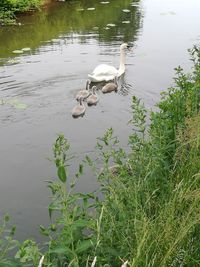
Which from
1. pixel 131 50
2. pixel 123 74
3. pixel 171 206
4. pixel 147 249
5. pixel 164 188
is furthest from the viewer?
pixel 131 50

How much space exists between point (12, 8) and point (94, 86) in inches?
345

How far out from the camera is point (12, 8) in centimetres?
1781

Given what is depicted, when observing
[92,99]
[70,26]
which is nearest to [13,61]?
[92,99]

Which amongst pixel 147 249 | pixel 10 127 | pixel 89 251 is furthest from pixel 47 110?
pixel 147 249

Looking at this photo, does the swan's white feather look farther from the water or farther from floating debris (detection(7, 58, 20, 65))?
floating debris (detection(7, 58, 20, 65))

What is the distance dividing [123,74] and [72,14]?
8.08 m

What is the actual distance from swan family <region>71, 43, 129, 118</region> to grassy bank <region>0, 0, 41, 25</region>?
685cm

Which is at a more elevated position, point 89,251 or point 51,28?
point 89,251

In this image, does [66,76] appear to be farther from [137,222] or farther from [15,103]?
[137,222]

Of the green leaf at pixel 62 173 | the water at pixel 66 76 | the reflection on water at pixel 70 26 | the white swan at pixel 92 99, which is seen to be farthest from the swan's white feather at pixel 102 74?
the green leaf at pixel 62 173

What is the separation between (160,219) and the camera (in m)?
2.88

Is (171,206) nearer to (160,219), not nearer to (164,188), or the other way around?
(160,219)

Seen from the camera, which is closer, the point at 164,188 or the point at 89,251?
the point at 89,251

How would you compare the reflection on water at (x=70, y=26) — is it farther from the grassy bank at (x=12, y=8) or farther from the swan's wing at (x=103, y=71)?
the swan's wing at (x=103, y=71)
